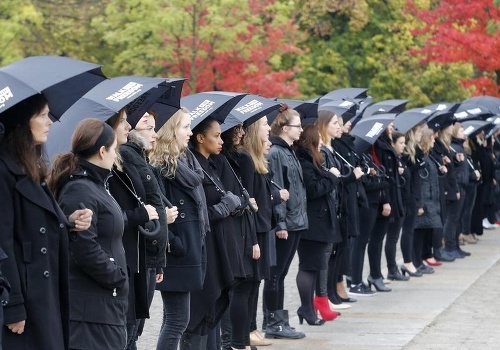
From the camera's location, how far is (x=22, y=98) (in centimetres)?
591

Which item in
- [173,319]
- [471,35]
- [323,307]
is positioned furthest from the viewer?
[471,35]

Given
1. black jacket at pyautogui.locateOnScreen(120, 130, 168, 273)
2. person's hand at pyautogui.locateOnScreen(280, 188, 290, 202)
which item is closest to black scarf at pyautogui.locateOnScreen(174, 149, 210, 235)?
black jacket at pyautogui.locateOnScreen(120, 130, 168, 273)

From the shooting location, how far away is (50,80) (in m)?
6.19

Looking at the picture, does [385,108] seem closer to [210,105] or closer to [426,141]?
[426,141]

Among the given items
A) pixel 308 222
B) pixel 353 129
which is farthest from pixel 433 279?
pixel 308 222

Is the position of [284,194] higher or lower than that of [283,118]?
lower

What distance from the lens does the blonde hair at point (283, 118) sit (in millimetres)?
11328

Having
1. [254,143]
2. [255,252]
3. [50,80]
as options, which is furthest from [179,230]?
[50,80]

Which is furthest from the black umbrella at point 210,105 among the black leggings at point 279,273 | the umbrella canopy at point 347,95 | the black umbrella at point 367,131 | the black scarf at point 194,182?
the umbrella canopy at point 347,95

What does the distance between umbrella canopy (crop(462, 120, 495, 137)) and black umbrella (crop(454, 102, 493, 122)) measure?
0.69ft

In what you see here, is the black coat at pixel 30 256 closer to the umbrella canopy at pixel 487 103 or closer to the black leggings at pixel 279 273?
the black leggings at pixel 279 273

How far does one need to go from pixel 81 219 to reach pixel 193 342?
2534 millimetres

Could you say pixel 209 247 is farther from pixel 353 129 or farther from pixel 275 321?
pixel 353 129

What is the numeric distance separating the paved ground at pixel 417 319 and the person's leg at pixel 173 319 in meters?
2.50
